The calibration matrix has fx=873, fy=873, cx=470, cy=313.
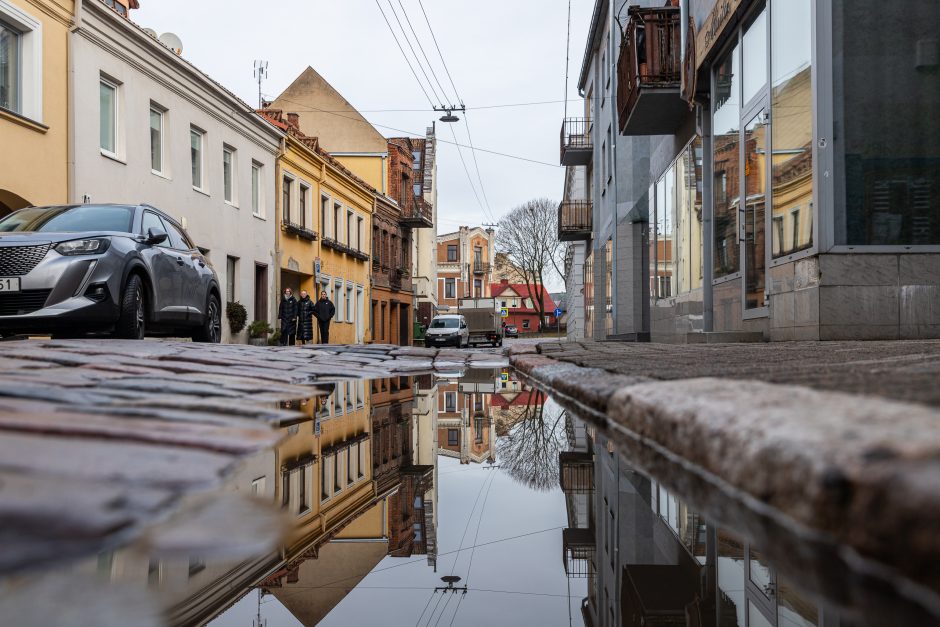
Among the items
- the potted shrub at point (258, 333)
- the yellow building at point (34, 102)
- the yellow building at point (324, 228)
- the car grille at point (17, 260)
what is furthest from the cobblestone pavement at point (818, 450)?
the yellow building at point (324, 228)

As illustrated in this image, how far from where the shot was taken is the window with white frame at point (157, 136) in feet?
59.4

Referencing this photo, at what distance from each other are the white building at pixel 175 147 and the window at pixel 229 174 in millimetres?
26

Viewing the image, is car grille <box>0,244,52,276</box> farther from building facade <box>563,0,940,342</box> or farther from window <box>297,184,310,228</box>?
window <box>297,184,310,228</box>

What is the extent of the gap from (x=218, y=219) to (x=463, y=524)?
20.0 metres

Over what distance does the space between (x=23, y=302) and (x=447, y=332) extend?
26.7m

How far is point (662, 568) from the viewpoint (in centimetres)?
154

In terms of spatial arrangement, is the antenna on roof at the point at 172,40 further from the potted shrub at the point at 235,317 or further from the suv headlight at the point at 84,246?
the suv headlight at the point at 84,246

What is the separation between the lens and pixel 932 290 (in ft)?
27.1

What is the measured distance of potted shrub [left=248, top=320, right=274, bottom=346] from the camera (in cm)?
2150

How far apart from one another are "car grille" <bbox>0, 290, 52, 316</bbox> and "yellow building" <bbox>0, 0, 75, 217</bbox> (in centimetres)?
520

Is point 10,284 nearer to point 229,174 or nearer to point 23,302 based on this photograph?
point 23,302

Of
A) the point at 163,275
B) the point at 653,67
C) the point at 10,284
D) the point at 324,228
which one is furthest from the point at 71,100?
the point at 324,228

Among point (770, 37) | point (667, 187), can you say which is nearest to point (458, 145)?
point (667, 187)

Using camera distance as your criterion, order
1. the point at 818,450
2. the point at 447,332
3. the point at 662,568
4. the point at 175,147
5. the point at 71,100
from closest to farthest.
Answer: the point at 818,450 → the point at 662,568 → the point at 71,100 → the point at 175,147 → the point at 447,332
